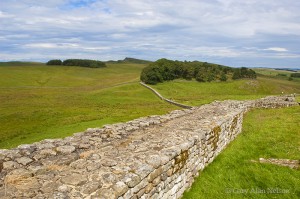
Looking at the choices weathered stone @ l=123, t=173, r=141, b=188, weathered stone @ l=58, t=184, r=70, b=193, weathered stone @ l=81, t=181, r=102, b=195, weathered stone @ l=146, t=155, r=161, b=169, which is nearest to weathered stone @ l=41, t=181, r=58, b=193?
weathered stone @ l=58, t=184, r=70, b=193

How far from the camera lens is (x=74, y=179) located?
6.63 metres

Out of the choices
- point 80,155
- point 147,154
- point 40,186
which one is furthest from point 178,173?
point 40,186

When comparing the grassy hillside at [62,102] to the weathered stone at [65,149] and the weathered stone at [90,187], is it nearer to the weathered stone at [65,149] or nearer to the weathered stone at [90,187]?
the weathered stone at [65,149]

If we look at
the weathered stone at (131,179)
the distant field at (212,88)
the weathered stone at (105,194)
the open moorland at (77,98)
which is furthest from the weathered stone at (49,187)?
the distant field at (212,88)

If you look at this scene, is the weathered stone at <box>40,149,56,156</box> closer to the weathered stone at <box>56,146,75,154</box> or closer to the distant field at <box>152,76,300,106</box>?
the weathered stone at <box>56,146,75,154</box>

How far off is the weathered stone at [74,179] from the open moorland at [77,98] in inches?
604

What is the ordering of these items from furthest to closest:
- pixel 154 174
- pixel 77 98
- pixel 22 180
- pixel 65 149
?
pixel 77 98, pixel 65 149, pixel 154 174, pixel 22 180

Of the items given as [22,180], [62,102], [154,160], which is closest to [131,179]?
[154,160]

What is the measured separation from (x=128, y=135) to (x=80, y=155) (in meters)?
3.48

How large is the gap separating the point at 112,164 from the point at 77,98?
194ft

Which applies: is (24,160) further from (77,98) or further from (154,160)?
(77,98)

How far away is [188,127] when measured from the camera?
12.2 metres

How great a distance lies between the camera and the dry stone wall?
6.23 m

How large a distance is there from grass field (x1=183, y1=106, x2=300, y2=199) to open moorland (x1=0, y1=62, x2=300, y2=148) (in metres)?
14.8
